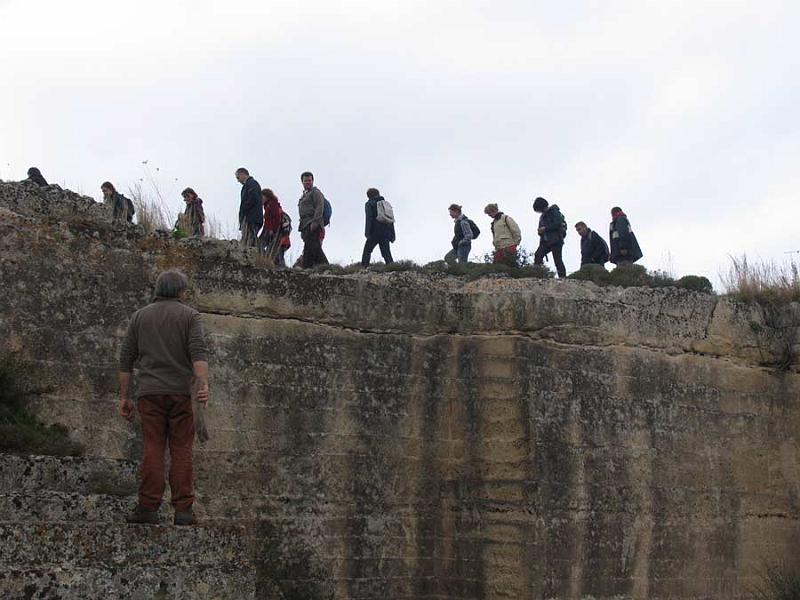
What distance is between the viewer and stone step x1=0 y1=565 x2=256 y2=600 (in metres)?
5.36

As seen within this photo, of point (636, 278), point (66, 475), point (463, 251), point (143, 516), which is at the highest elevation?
point (463, 251)

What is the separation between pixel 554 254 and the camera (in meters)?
12.9

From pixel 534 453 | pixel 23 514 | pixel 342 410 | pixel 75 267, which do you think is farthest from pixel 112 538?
pixel 534 453

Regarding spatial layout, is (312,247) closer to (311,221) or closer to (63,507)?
(311,221)

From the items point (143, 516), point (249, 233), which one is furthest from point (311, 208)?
point (143, 516)

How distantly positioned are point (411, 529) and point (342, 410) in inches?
44.0

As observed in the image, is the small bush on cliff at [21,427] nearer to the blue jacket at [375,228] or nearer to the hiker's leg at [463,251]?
the blue jacket at [375,228]

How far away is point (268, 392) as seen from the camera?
28.7ft

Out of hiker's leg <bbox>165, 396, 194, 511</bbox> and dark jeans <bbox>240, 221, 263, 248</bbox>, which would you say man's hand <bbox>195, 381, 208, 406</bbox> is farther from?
dark jeans <bbox>240, 221, 263, 248</bbox>

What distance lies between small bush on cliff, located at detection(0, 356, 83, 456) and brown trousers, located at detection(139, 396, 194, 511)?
1049mm

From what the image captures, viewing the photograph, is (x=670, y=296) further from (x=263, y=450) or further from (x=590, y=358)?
(x=263, y=450)

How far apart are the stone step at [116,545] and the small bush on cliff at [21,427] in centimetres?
140

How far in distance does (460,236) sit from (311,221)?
7.67 ft

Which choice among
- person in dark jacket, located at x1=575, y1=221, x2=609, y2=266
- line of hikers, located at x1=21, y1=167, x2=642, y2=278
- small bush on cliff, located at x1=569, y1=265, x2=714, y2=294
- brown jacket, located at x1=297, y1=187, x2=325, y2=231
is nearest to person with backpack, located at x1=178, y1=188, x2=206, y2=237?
line of hikers, located at x1=21, y1=167, x2=642, y2=278
